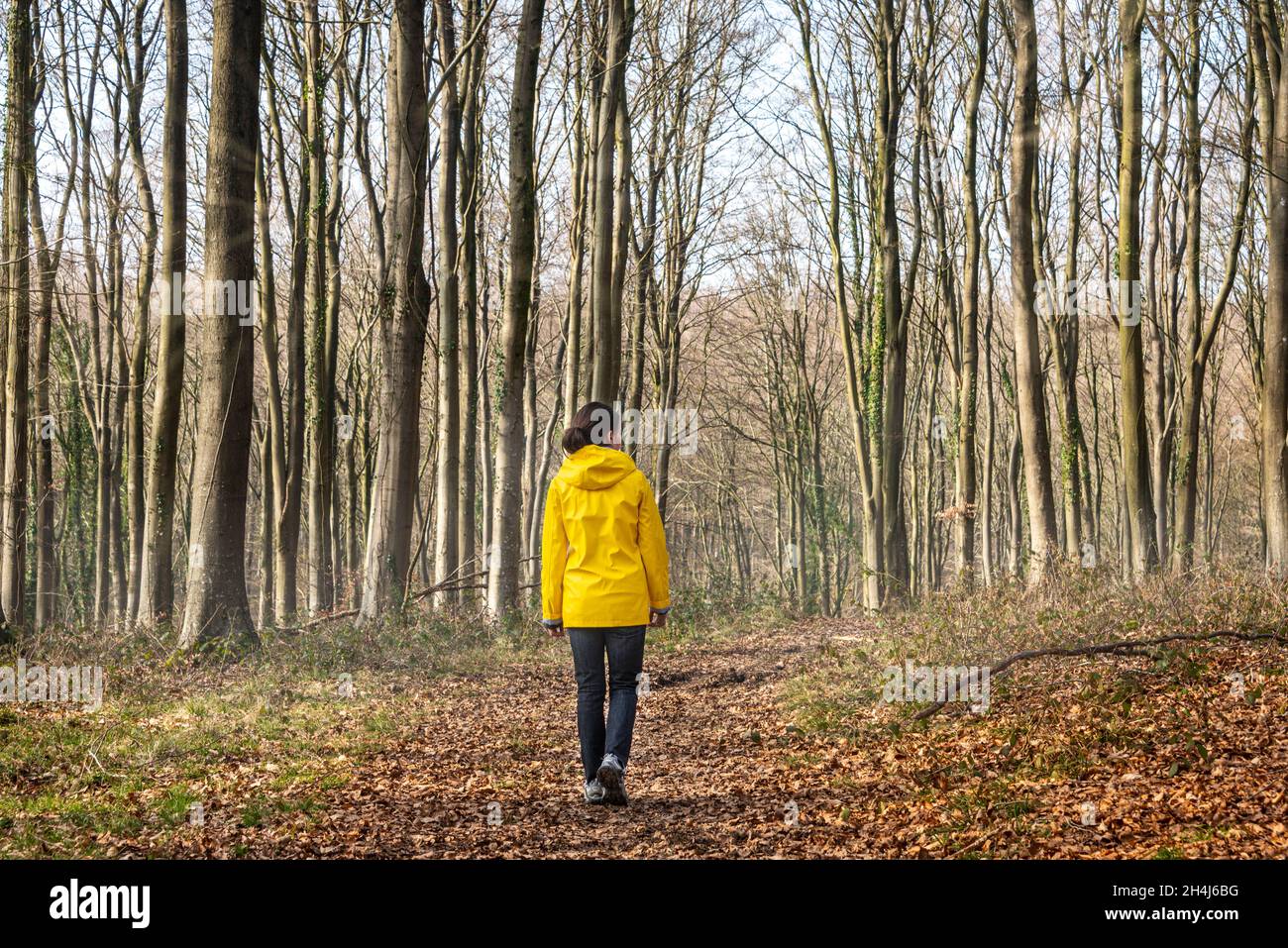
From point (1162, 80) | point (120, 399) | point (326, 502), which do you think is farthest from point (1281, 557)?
point (120, 399)

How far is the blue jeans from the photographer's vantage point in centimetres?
586

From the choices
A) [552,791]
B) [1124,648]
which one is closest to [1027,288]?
[1124,648]

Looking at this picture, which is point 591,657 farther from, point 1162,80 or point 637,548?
point 1162,80

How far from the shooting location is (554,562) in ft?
19.5

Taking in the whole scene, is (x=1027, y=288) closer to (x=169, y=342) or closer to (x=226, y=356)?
(x=226, y=356)

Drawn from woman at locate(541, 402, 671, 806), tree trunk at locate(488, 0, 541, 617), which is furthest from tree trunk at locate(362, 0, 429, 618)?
woman at locate(541, 402, 671, 806)

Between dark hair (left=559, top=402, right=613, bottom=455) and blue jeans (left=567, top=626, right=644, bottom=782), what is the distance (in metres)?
1.01

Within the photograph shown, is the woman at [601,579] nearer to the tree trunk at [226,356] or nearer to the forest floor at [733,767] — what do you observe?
the forest floor at [733,767]

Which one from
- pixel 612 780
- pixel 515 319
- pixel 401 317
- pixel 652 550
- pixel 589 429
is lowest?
pixel 612 780

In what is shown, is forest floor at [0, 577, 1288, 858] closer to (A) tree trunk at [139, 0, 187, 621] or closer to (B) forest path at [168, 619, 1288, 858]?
(B) forest path at [168, 619, 1288, 858]

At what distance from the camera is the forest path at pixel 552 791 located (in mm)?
5090

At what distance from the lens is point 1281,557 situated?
10906mm

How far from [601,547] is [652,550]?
0.92 ft
